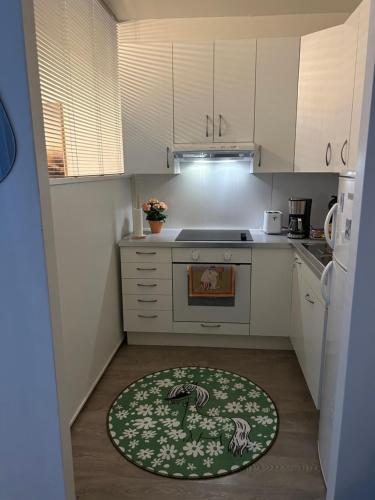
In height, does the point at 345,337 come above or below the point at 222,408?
above

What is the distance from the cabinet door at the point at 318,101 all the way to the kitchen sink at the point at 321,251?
21.3 inches

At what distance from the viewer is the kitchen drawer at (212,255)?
2908 mm

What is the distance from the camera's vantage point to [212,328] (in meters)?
3.04

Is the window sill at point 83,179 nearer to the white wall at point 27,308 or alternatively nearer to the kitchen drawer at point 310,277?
the white wall at point 27,308

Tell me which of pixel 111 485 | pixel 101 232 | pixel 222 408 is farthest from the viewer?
pixel 101 232

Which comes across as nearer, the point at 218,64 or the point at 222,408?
the point at 222,408

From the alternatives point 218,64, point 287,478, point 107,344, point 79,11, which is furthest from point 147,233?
point 287,478

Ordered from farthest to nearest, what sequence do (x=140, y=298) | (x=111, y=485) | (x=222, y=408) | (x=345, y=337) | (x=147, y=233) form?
(x=147, y=233) < (x=140, y=298) < (x=222, y=408) < (x=111, y=485) < (x=345, y=337)

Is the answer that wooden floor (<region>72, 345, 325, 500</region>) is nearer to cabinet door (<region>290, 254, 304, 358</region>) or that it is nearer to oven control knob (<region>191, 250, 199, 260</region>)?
cabinet door (<region>290, 254, 304, 358</region>)

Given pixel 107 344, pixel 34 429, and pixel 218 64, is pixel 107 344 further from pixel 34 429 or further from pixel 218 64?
pixel 218 64

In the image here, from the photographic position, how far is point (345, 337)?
1.32m

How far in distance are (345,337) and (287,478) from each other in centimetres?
94

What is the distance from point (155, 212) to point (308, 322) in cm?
159

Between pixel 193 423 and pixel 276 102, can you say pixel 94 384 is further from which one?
pixel 276 102
